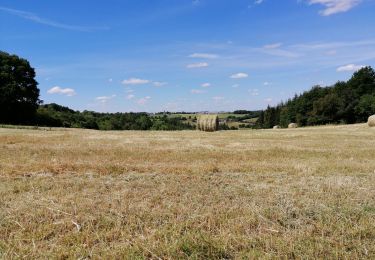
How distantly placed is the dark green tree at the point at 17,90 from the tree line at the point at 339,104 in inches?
2379

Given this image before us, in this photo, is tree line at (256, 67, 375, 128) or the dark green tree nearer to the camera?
the dark green tree

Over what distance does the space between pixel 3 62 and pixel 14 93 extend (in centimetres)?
719

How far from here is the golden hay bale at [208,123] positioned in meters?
40.8

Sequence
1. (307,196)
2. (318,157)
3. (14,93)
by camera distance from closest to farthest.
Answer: (307,196), (318,157), (14,93)

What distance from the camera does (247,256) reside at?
4.45 metres

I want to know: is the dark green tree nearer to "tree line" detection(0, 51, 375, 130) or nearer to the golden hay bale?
"tree line" detection(0, 51, 375, 130)

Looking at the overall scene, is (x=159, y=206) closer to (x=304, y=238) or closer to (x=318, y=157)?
(x=304, y=238)

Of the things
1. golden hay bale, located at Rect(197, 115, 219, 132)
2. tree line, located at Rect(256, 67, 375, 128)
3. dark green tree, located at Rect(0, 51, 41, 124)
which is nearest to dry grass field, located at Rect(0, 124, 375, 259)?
golden hay bale, located at Rect(197, 115, 219, 132)

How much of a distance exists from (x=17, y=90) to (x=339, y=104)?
68.5 meters

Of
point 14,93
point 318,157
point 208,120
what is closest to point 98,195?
point 318,157

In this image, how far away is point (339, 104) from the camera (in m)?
89.4

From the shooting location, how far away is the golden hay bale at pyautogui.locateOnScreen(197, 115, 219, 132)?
134 ft

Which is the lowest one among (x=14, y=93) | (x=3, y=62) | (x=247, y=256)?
(x=247, y=256)

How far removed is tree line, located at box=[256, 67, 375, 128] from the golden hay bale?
48.0m
